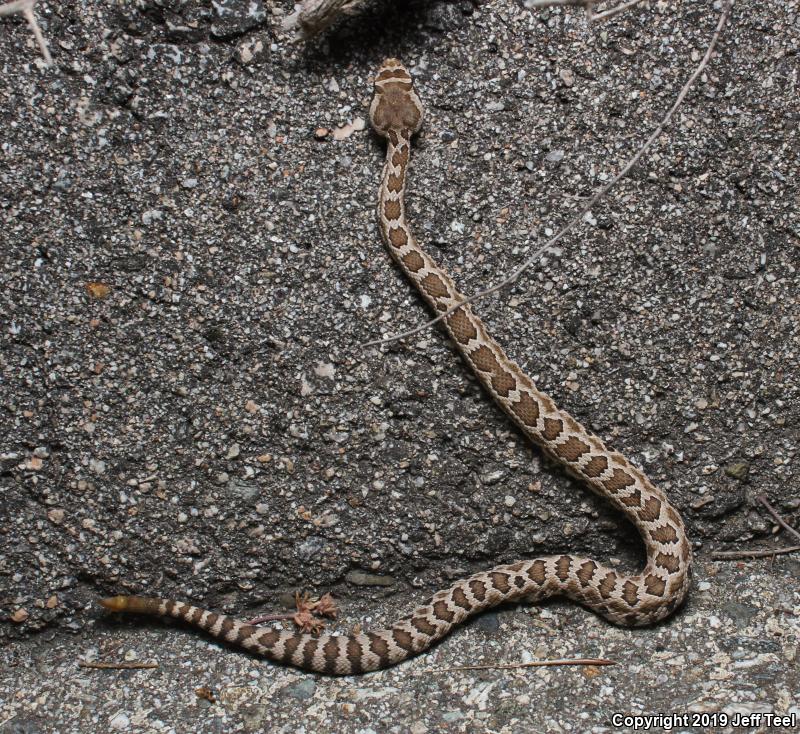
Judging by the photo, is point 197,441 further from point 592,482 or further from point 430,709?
point 592,482

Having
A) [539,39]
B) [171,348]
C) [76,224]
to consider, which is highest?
[76,224]

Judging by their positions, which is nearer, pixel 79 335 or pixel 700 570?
pixel 79 335

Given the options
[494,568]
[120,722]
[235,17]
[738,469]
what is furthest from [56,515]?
[738,469]

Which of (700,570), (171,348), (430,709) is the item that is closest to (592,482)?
(700,570)

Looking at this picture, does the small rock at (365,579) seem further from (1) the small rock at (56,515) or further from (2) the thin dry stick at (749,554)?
(2) the thin dry stick at (749,554)

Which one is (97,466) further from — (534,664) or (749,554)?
(749,554)

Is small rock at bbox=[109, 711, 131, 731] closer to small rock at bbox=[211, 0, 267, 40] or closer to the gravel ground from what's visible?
the gravel ground
